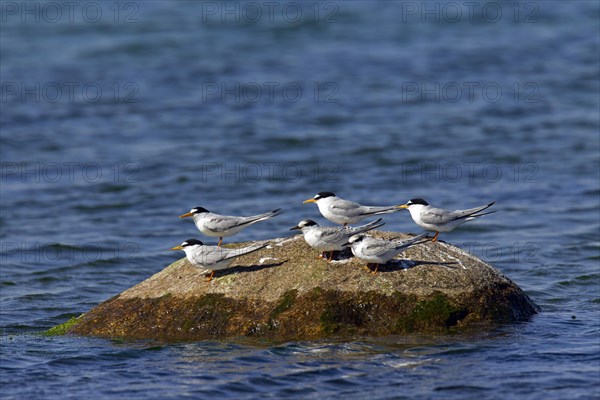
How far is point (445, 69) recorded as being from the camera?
2872 centimetres

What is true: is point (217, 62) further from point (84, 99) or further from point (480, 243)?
point (480, 243)

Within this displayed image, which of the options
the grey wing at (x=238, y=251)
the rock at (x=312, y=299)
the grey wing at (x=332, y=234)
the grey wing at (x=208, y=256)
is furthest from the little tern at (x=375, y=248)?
the grey wing at (x=208, y=256)

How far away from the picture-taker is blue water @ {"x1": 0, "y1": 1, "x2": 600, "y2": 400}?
9.48 meters

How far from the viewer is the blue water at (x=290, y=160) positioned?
9.48 m

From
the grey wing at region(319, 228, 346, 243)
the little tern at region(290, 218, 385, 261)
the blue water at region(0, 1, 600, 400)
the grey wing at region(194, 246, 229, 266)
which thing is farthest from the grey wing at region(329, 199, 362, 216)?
the blue water at region(0, 1, 600, 400)

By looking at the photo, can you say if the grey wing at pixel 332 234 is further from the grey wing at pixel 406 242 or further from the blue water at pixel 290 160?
the blue water at pixel 290 160

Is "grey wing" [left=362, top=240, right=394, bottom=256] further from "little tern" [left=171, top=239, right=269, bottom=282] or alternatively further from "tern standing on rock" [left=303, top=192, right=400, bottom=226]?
"little tern" [left=171, top=239, right=269, bottom=282]

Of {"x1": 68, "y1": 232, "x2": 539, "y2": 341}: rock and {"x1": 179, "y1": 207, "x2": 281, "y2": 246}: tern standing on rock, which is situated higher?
{"x1": 179, "y1": 207, "x2": 281, "y2": 246}: tern standing on rock

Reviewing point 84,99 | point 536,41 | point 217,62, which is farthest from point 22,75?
point 536,41

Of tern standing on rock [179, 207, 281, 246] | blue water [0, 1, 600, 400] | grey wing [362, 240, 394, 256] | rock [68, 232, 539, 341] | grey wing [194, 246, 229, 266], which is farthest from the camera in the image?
tern standing on rock [179, 207, 281, 246]

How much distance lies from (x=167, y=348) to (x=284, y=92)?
56.6ft

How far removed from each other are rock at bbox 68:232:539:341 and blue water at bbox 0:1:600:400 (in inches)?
9.5

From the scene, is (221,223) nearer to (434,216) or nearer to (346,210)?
(346,210)

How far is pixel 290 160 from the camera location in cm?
2141
